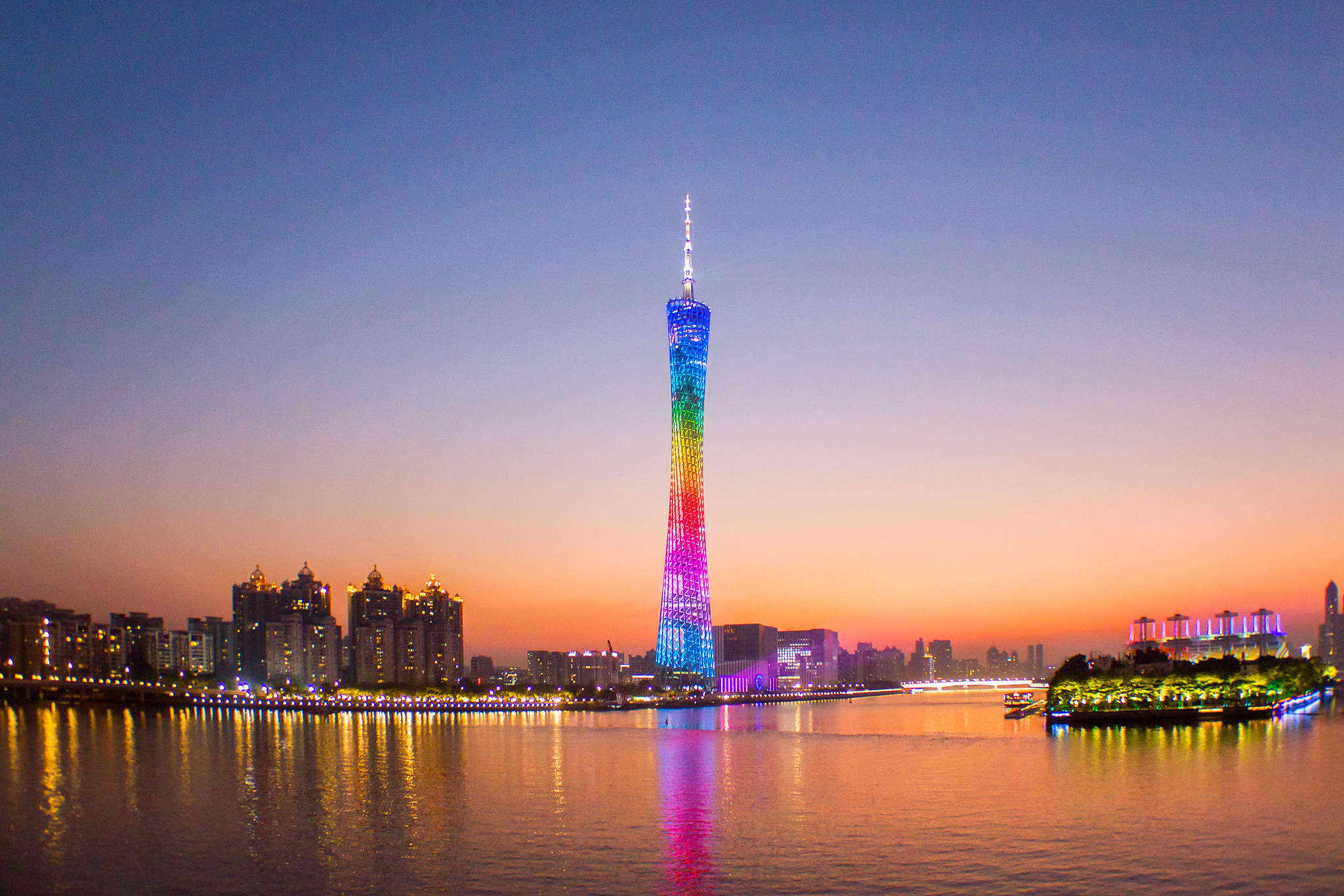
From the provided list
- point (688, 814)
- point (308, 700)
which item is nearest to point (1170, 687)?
point (688, 814)

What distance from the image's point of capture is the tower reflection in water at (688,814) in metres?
15.8

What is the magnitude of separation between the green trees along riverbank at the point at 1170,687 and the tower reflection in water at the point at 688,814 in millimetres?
19895

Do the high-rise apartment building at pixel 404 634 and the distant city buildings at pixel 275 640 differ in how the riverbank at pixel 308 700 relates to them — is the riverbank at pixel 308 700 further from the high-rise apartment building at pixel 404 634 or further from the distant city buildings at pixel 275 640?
the high-rise apartment building at pixel 404 634

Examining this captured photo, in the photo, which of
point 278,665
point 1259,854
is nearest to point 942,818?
point 1259,854

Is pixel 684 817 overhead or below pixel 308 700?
overhead

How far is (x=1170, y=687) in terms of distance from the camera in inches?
1927

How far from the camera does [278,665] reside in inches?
4574

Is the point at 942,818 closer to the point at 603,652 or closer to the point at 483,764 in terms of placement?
the point at 483,764

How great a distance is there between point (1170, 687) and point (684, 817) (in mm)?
35014

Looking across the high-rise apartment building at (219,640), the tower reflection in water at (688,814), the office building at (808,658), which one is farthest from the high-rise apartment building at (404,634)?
the tower reflection in water at (688,814)

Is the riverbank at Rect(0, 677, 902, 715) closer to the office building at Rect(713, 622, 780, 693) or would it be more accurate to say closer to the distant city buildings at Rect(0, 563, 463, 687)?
the distant city buildings at Rect(0, 563, 463, 687)

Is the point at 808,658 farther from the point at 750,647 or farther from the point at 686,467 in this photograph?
the point at 686,467

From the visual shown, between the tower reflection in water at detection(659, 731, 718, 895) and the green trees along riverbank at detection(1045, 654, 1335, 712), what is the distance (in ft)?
65.3

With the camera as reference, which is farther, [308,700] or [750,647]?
[750,647]
